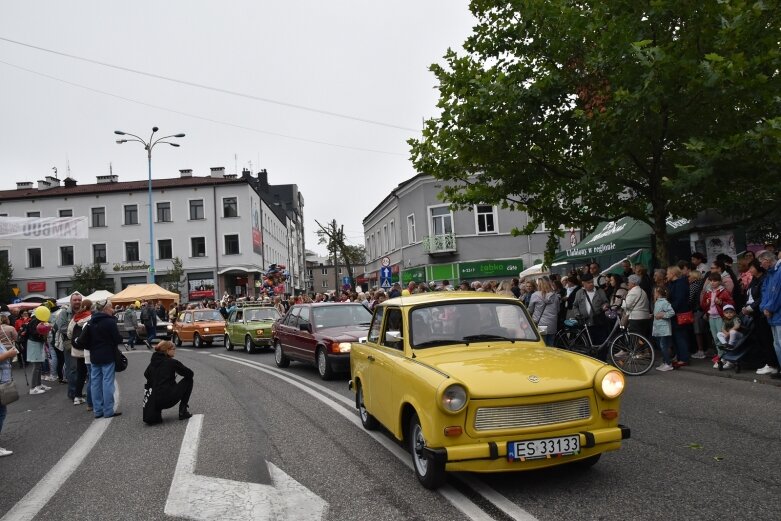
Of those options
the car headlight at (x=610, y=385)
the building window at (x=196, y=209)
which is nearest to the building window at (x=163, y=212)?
the building window at (x=196, y=209)

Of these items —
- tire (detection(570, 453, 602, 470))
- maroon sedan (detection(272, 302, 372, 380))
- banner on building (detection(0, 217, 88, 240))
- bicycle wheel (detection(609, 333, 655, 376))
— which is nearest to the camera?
tire (detection(570, 453, 602, 470))

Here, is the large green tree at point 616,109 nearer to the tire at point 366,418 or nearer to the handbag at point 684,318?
the handbag at point 684,318

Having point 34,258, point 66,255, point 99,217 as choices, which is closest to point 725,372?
point 99,217

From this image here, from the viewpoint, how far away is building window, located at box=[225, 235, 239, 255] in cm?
5312

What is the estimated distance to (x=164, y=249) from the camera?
175 ft

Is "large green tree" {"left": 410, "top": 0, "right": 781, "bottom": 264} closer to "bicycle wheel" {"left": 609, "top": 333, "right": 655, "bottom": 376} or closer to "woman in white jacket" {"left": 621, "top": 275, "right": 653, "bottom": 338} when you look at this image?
"woman in white jacket" {"left": 621, "top": 275, "right": 653, "bottom": 338}

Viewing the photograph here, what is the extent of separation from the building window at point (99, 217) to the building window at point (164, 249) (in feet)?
17.8

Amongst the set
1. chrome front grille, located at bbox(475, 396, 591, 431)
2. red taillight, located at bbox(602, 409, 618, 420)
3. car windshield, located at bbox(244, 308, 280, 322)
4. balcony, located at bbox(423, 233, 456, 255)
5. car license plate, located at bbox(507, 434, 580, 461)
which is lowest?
car license plate, located at bbox(507, 434, 580, 461)

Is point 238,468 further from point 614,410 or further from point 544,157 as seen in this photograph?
point 544,157

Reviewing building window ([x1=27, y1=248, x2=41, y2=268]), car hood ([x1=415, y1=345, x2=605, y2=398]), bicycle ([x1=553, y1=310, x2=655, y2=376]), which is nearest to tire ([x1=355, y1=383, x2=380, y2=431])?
car hood ([x1=415, y1=345, x2=605, y2=398])

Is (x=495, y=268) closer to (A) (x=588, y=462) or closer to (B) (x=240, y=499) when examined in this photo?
(A) (x=588, y=462)

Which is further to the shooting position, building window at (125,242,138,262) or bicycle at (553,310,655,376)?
building window at (125,242,138,262)

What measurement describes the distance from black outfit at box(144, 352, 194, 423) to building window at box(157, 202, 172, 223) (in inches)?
1900

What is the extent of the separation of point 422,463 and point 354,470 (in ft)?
2.69
